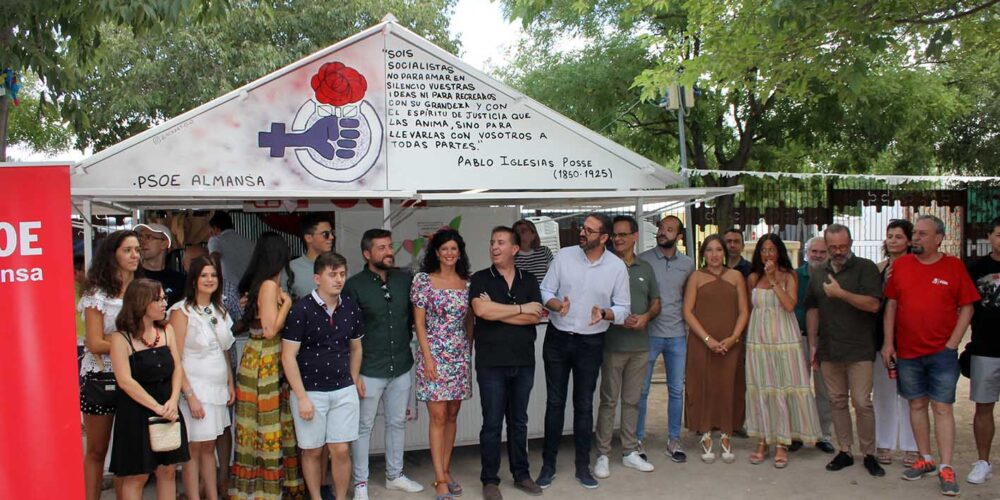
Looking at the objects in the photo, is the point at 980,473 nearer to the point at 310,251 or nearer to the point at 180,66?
the point at 310,251

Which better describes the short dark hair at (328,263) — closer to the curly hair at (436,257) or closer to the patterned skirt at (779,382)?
the curly hair at (436,257)

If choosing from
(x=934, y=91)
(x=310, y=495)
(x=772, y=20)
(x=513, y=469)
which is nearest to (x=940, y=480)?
(x=513, y=469)

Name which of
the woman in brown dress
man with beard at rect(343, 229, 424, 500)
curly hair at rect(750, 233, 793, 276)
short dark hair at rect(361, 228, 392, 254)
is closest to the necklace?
man with beard at rect(343, 229, 424, 500)

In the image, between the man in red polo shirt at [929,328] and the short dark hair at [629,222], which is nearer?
the man in red polo shirt at [929,328]

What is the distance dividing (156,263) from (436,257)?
5.89 ft

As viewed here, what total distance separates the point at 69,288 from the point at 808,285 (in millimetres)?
4789

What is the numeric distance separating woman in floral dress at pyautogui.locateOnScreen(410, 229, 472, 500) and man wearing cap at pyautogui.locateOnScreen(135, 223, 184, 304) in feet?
4.89

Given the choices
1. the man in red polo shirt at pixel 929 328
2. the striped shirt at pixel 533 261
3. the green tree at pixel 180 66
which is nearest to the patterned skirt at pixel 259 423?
the striped shirt at pixel 533 261

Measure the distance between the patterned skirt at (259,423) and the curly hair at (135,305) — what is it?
0.80 meters

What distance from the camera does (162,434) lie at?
441 cm

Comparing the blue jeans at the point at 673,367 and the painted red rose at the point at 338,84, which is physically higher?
the painted red rose at the point at 338,84

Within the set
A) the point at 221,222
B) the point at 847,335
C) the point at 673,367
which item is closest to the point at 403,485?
the point at 673,367

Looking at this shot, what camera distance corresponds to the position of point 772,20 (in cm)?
562

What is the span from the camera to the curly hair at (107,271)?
4.62 metres
